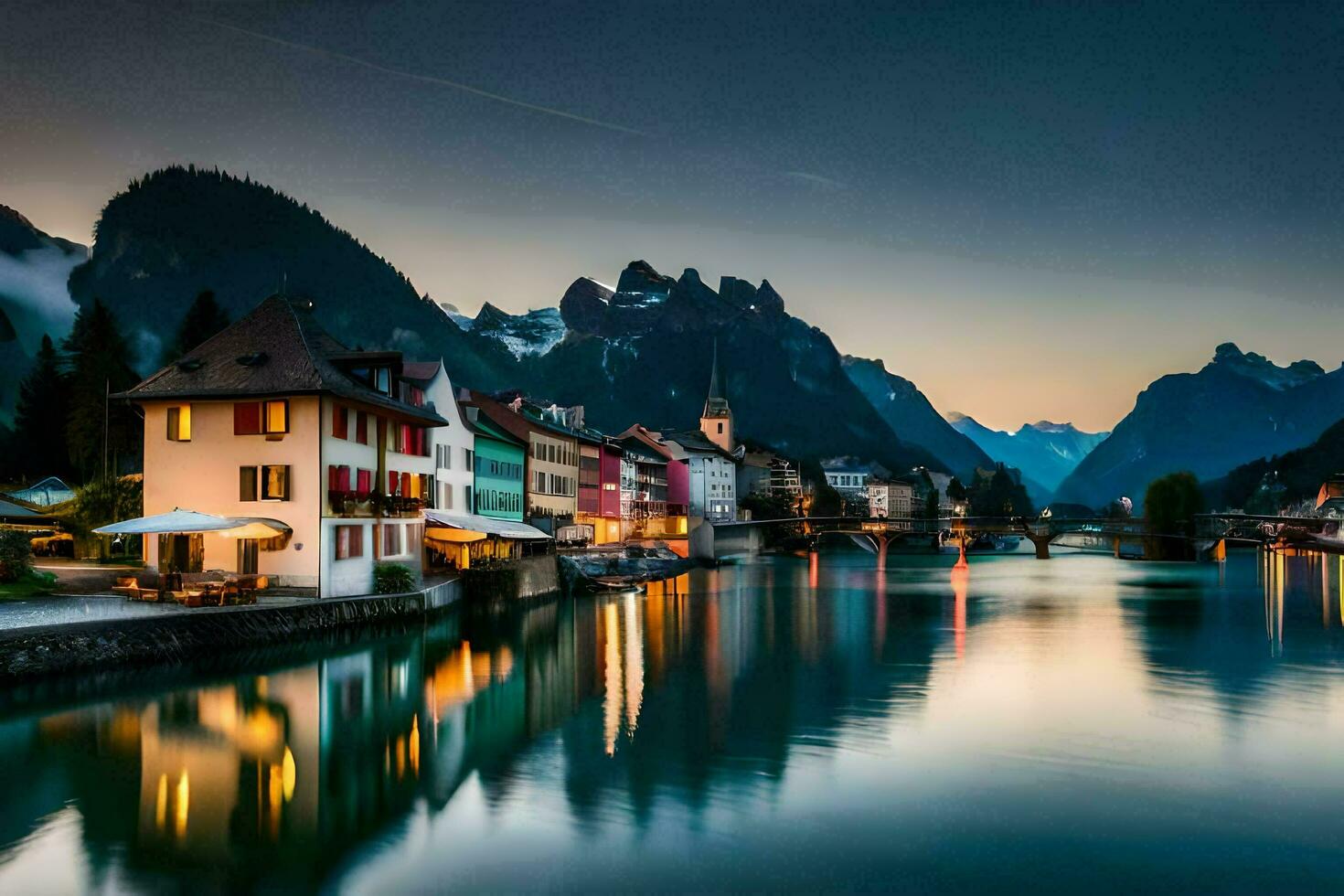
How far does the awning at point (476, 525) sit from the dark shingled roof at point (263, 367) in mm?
9414

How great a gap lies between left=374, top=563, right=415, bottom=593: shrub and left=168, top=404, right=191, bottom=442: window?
9.08 m

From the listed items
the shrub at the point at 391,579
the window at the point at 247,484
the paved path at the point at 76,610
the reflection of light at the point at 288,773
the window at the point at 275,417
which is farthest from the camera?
the shrub at the point at 391,579

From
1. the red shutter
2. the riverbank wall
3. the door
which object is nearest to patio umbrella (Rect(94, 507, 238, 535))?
the door

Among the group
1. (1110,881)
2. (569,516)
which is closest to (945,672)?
(1110,881)

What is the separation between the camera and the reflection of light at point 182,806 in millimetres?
17375

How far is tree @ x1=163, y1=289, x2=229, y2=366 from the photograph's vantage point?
7406 cm

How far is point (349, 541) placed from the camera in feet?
140

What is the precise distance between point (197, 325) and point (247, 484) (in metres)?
39.8

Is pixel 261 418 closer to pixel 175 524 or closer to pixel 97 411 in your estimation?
pixel 175 524

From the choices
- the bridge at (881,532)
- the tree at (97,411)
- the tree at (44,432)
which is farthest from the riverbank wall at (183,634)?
the bridge at (881,532)

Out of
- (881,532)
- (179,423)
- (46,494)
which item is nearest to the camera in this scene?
(179,423)

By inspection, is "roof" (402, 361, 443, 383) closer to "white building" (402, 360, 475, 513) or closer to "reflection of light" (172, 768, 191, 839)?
"white building" (402, 360, 475, 513)

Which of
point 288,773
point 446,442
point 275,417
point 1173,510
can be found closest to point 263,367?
point 275,417

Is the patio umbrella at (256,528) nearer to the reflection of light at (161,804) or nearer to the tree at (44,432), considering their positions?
the reflection of light at (161,804)
